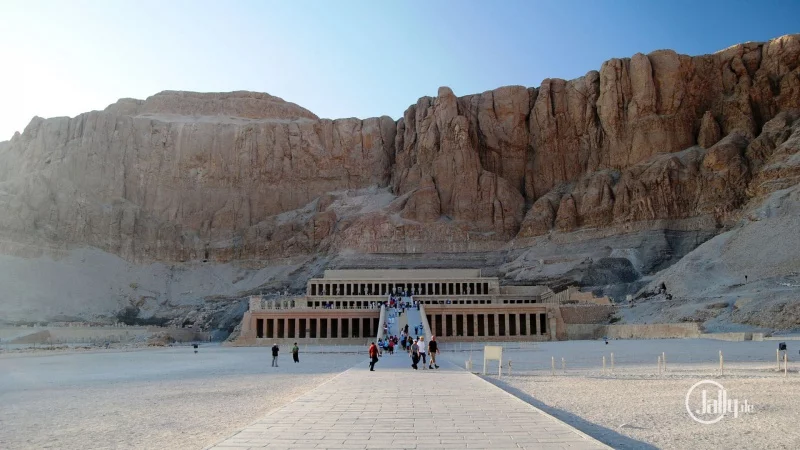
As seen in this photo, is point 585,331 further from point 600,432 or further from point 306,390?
point 600,432

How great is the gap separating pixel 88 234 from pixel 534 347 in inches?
3120

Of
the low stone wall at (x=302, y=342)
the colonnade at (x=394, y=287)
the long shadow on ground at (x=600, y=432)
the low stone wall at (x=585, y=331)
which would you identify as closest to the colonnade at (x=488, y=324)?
the low stone wall at (x=585, y=331)

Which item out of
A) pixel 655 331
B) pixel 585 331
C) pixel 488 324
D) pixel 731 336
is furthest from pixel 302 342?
pixel 731 336

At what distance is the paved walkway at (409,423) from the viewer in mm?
10430

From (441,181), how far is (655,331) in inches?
2303

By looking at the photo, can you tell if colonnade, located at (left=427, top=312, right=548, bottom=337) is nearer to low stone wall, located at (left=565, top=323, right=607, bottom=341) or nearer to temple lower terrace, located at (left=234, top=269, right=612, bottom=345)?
temple lower terrace, located at (left=234, top=269, right=612, bottom=345)

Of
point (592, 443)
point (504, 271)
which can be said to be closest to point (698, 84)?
point (504, 271)

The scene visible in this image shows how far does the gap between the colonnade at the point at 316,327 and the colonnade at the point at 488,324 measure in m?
5.91

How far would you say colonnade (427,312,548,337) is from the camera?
61.6m

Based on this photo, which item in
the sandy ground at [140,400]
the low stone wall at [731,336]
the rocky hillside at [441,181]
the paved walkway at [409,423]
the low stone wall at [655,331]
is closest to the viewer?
the paved walkway at [409,423]

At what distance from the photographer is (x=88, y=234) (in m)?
104

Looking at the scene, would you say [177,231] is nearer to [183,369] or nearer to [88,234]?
[88,234]

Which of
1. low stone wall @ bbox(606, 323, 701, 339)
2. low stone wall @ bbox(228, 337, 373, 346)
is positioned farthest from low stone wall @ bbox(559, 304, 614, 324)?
low stone wall @ bbox(228, 337, 373, 346)

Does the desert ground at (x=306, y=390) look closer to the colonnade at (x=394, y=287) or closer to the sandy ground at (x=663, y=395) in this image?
the sandy ground at (x=663, y=395)
